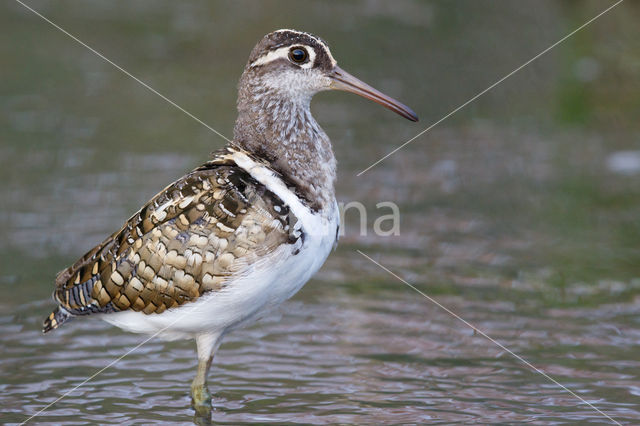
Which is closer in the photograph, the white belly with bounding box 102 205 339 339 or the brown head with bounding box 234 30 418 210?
the white belly with bounding box 102 205 339 339

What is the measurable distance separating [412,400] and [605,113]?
28.2 feet

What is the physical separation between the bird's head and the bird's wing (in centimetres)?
55

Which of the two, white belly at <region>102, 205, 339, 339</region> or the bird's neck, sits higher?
the bird's neck

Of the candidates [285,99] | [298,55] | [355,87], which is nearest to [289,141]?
[285,99]

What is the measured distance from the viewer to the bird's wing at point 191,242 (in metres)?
6.15

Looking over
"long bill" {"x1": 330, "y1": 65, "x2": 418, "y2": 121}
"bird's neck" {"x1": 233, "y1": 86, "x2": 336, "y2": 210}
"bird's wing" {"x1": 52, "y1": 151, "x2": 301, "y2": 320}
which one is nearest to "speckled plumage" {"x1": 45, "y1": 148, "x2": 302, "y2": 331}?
"bird's wing" {"x1": 52, "y1": 151, "x2": 301, "y2": 320}

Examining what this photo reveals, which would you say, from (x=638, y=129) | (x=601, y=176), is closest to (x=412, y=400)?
(x=601, y=176)

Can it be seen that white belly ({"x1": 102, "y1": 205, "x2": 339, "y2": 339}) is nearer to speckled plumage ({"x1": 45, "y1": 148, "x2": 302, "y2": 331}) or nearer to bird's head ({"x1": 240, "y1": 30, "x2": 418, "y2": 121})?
speckled plumage ({"x1": 45, "y1": 148, "x2": 302, "y2": 331})

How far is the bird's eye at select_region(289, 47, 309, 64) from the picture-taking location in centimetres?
677

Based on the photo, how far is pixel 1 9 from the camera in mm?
19594

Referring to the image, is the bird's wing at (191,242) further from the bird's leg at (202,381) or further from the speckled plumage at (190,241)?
the bird's leg at (202,381)

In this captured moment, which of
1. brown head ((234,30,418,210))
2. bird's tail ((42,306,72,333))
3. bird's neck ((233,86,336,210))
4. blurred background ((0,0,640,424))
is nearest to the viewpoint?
bird's neck ((233,86,336,210))

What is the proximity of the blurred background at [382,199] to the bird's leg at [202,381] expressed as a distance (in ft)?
0.51

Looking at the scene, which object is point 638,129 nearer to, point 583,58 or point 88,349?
point 583,58
